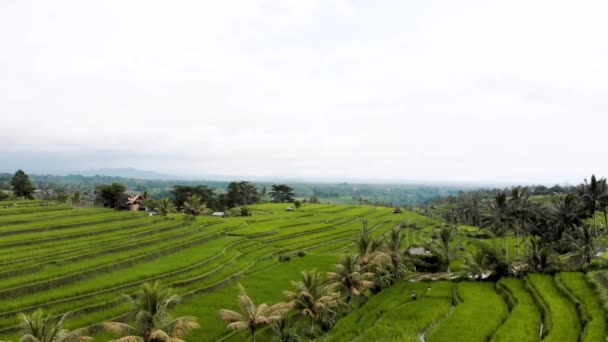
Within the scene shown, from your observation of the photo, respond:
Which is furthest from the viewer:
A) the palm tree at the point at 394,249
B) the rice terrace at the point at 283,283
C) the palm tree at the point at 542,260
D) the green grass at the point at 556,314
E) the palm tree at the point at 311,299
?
the palm tree at the point at 394,249

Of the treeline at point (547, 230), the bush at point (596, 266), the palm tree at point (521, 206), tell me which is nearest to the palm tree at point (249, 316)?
the treeline at point (547, 230)

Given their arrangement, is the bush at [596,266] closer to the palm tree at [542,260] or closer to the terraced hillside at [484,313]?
the terraced hillside at [484,313]

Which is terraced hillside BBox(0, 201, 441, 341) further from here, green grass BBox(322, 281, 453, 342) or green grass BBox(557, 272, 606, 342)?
green grass BBox(557, 272, 606, 342)

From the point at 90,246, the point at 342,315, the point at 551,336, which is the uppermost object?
the point at 90,246

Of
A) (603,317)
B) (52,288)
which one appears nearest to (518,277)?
(603,317)

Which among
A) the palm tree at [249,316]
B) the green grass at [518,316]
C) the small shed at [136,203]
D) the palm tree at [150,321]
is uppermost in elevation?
the small shed at [136,203]

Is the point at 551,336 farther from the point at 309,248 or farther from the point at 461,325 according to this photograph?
the point at 309,248
